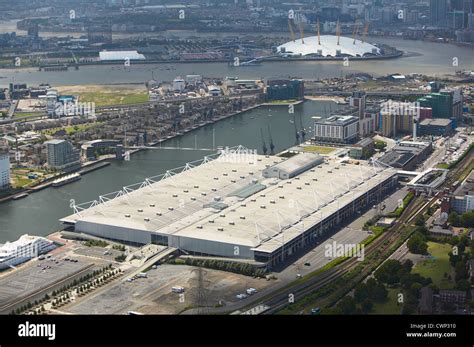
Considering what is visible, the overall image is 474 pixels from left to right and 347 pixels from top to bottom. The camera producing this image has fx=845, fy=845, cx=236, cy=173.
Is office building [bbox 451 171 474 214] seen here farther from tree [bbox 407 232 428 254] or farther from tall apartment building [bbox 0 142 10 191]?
tall apartment building [bbox 0 142 10 191]

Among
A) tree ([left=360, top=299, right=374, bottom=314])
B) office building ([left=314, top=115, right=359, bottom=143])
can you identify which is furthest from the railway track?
office building ([left=314, top=115, right=359, bottom=143])

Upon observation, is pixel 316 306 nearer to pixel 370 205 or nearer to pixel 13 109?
pixel 370 205

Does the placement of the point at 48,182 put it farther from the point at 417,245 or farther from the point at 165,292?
the point at 417,245

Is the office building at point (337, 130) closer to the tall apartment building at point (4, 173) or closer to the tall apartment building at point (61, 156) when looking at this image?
the tall apartment building at point (61, 156)

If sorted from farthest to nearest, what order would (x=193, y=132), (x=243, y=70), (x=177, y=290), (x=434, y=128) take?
(x=243, y=70)
(x=193, y=132)
(x=434, y=128)
(x=177, y=290)

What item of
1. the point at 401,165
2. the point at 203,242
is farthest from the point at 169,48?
the point at 203,242

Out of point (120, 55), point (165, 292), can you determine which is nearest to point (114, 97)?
point (120, 55)
